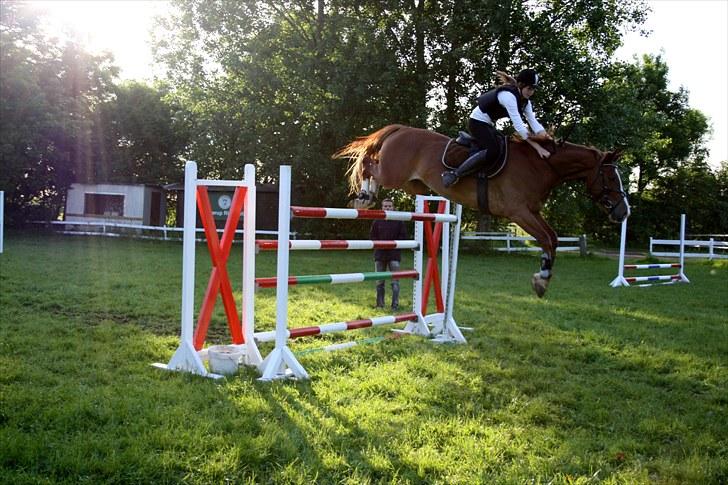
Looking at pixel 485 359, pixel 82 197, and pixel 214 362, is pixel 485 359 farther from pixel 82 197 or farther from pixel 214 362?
pixel 82 197

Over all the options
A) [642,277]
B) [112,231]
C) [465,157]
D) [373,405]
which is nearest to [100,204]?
[112,231]

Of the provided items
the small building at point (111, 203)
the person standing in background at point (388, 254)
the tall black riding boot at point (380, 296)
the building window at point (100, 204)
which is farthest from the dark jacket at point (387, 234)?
the building window at point (100, 204)

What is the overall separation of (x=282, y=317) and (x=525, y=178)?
2.44 meters

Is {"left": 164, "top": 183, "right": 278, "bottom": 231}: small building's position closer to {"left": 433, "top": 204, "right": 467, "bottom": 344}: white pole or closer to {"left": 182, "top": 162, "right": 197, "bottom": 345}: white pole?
{"left": 433, "top": 204, "right": 467, "bottom": 344}: white pole

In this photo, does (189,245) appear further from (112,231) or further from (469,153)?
(112,231)

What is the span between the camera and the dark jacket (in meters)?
9.47

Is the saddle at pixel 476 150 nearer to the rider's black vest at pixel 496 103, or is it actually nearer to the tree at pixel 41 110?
the rider's black vest at pixel 496 103

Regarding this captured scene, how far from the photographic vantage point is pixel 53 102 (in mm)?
26234

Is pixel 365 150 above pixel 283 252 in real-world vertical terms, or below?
above

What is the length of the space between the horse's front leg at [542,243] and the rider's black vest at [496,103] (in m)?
0.94

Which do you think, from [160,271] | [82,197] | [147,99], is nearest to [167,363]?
[160,271]

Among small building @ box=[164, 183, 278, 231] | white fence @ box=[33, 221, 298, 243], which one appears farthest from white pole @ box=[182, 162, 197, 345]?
white fence @ box=[33, 221, 298, 243]

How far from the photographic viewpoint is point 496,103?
17.5ft

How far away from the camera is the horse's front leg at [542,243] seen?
498 centimetres
